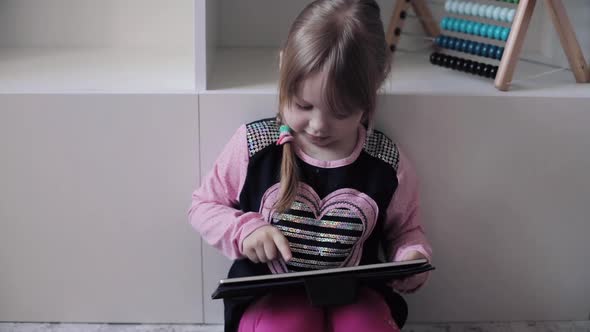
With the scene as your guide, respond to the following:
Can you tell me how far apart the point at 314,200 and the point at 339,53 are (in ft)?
0.83

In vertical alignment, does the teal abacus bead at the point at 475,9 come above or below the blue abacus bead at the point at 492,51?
above

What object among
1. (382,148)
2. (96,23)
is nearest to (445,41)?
(382,148)

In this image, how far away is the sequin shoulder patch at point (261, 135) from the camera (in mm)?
1075

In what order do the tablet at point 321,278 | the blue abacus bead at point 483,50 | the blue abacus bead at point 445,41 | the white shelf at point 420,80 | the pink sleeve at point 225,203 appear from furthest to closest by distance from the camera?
1. the blue abacus bead at point 445,41
2. the blue abacus bead at point 483,50
3. the white shelf at point 420,80
4. the pink sleeve at point 225,203
5. the tablet at point 321,278

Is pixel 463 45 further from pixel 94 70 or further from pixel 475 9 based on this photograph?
pixel 94 70

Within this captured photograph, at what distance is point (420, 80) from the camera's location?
1.25 metres

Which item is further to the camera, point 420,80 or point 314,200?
point 420,80

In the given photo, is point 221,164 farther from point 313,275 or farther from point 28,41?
point 28,41

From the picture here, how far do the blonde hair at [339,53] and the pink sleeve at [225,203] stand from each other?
144 millimetres

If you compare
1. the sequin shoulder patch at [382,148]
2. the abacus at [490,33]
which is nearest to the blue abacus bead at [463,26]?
the abacus at [490,33]

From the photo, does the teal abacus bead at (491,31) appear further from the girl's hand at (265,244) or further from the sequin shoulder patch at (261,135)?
the girl's hand at (265,244)

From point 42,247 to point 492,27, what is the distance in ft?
3.08

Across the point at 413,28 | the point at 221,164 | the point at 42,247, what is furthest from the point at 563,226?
the point at 42,247

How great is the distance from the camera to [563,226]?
126 centimetres
